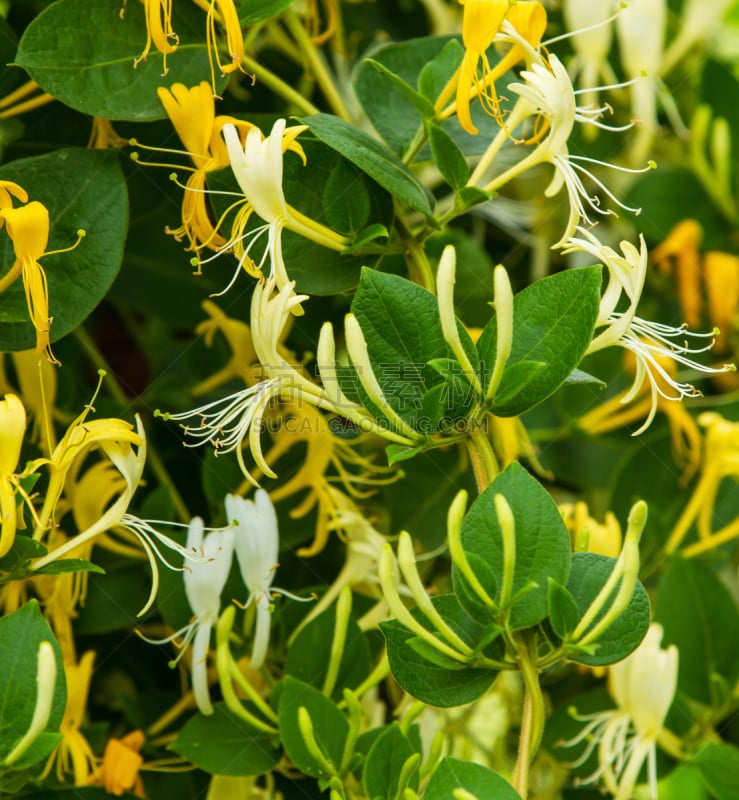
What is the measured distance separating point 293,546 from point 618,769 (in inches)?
9.9

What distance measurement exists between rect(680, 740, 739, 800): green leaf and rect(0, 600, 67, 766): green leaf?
386 mm

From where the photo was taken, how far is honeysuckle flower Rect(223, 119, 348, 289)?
0.49m

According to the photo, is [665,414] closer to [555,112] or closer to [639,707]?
[639,707]

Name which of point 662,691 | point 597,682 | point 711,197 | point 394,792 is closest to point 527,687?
point 394,792

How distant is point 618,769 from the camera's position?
65 cm

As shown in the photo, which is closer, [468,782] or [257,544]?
[468,782]

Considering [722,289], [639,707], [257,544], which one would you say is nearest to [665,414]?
[722,289]

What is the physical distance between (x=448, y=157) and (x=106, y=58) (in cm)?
20

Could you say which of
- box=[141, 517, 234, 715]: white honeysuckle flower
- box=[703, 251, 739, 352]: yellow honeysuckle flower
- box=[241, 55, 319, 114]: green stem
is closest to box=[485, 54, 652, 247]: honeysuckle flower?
box=[241, 55, 319, 114]: green stem

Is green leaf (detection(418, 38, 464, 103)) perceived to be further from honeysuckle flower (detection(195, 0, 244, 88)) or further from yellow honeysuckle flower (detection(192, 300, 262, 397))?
yellow honeysuckle flower (detection(192, 300, 262, 397))

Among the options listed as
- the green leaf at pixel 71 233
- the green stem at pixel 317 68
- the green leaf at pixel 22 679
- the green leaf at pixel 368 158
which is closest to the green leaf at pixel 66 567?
the green leaf at pixel 22 679

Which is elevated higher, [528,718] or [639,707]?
[528,718]

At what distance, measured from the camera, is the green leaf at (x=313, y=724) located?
0.56m

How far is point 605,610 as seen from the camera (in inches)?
18.9
